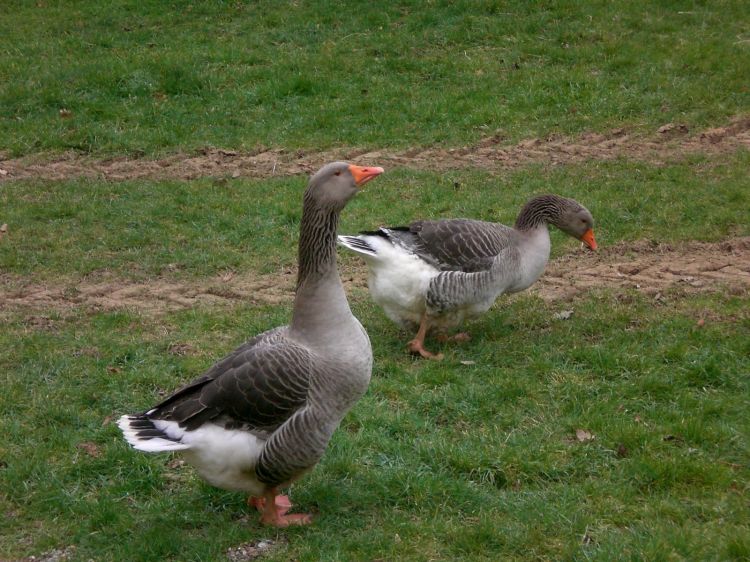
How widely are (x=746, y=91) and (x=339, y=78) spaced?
575cm

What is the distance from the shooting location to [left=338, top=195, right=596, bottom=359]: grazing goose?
24.0ft

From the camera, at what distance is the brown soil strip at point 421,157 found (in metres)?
11.2

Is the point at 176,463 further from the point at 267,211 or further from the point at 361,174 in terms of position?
the point at 267,211

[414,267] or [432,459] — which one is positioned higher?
[414,267]

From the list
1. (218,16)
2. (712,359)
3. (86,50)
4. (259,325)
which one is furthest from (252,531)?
(218,16)

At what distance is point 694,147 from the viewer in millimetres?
11219

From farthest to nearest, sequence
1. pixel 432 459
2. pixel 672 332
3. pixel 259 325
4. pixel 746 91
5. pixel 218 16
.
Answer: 1. pixel 218 16
2. pixel 746 91
3. pixel 259 325
4. pixel 672 332
5. pixel 432 459

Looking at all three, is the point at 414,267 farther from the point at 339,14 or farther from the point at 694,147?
the point at 339,14

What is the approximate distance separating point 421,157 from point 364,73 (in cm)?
280

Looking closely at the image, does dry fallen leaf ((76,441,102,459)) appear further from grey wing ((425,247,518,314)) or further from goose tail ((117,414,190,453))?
grey wing ((425,247,518,314))

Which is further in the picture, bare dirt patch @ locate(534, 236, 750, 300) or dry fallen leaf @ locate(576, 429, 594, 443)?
bare dirt patch @ locate(534, 236, 750, 300)

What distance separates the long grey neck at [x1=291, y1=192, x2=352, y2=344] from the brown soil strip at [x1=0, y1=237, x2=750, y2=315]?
2.95 meters

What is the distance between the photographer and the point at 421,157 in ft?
37.8

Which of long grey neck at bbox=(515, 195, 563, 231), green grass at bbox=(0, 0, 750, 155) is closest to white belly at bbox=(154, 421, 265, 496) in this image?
long grey neck at bbox=(515, 195, 563, 231)
